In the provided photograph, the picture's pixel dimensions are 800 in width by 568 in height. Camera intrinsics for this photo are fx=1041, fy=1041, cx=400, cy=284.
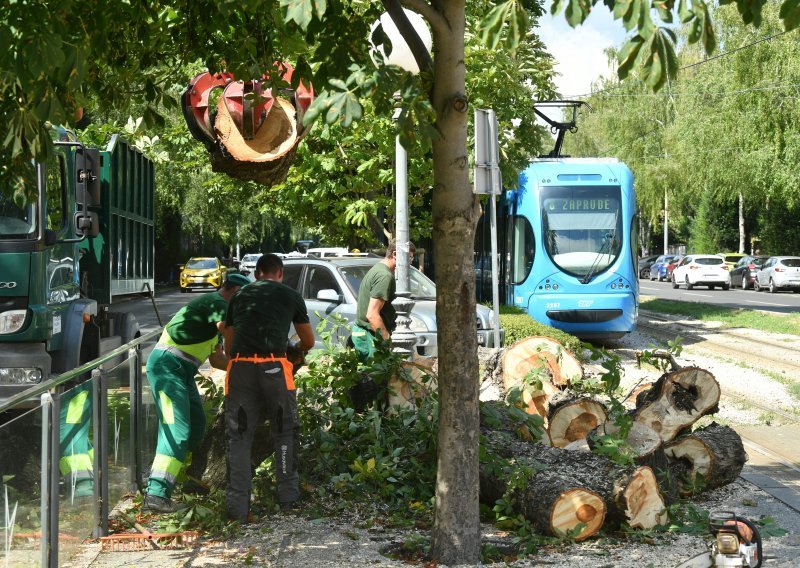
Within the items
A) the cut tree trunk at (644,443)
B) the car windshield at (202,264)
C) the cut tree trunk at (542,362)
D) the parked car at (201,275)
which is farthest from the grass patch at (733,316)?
the car windshield at (202,264)

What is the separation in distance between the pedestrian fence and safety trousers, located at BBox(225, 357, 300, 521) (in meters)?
0.77

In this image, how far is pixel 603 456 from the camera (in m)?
6.52

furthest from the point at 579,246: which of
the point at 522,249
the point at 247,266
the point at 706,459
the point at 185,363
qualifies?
the point at 247,266

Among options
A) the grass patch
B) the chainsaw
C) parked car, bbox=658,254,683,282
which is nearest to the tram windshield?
the grass patch

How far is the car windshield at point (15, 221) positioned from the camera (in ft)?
28.6

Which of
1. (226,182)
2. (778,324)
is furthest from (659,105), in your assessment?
(226,182)

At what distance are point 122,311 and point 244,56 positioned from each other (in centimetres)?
607

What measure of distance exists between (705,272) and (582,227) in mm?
29526

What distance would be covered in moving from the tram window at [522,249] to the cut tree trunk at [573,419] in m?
10.8

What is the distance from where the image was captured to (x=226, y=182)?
1938 centimetres

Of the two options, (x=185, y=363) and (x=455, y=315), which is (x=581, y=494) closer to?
(x=455, y=315)

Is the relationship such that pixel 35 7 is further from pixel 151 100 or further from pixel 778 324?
pixel 778 324

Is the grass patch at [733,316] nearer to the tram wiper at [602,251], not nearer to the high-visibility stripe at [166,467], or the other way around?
the tram wiper at [602,251]

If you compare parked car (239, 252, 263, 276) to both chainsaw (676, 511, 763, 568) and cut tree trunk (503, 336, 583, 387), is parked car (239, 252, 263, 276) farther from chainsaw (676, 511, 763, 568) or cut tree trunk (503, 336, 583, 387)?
chainsaw (676, 511, 763, 568)
